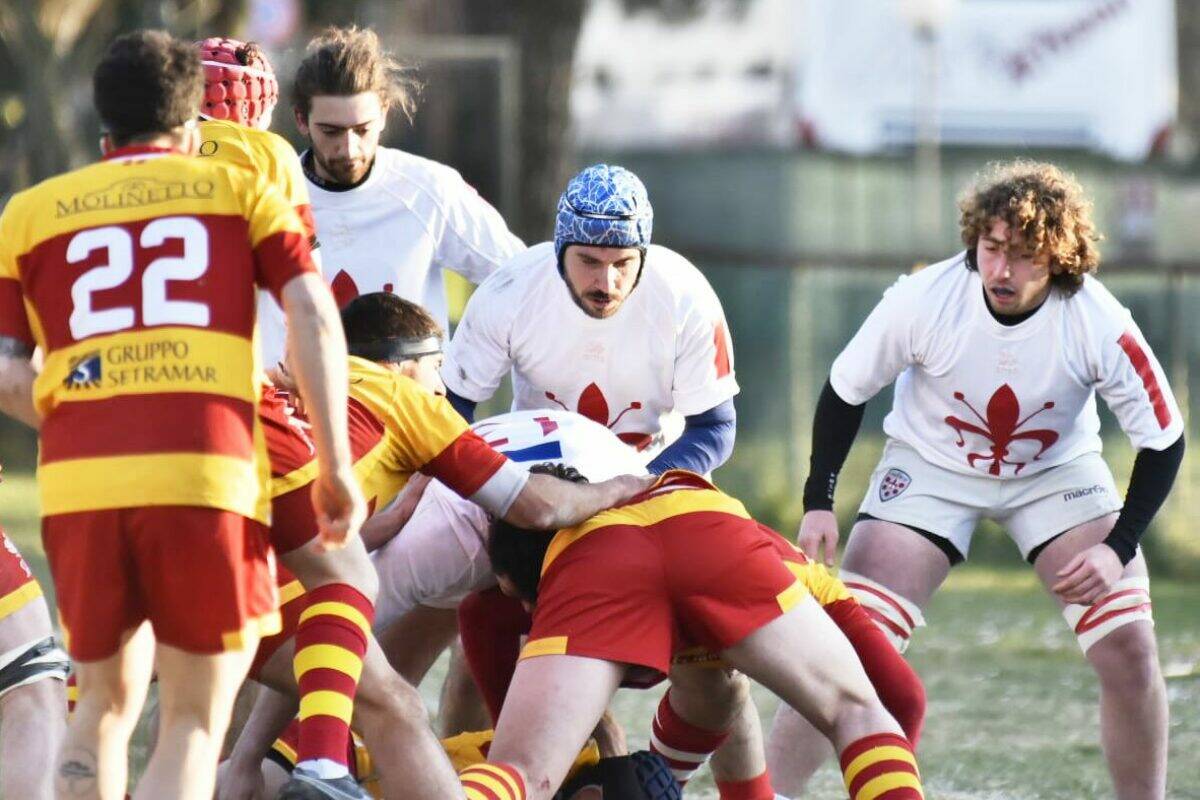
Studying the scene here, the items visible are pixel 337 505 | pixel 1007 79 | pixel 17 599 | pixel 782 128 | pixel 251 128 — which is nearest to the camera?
pixel 337 505

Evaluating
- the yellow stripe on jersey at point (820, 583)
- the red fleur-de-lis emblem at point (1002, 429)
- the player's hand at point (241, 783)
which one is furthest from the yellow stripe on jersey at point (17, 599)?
the red fleur-de-lis emblem at point (1002, 429)

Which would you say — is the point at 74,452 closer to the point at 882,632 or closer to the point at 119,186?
the point at 119,186

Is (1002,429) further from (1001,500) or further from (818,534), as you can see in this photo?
(818,534)

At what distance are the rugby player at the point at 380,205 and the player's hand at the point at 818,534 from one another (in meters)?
1.15

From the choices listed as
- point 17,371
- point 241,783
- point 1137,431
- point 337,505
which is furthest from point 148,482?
point 1137,431

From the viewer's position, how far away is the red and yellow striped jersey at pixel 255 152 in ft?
16.5

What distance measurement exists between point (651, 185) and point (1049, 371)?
1506 centimetres

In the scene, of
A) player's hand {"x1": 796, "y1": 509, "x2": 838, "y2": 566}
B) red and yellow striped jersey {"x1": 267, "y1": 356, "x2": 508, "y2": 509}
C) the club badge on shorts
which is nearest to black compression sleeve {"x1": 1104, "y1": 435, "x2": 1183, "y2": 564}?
the club badge on shorts

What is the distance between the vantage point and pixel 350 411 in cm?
475

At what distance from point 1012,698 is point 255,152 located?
3.73 meters

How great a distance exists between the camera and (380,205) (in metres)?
6.15

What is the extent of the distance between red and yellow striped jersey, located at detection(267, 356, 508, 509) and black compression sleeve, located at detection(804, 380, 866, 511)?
50.6 inches

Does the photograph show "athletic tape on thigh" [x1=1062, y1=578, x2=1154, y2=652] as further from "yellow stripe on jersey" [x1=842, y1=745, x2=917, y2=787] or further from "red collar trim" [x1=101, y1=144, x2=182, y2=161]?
"red collar trim" [x1=101, y1=144, x2=182, y2=161]

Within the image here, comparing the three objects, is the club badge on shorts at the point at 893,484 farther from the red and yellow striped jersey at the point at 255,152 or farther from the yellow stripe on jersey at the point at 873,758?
the red and yellow striped jersey at the point at 255,152
